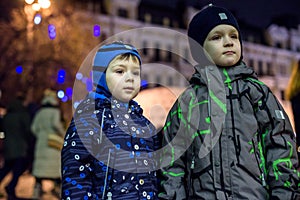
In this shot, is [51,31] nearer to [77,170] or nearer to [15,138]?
[15,138]

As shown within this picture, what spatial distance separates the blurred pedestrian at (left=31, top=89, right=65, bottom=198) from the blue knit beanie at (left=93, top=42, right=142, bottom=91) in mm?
4040

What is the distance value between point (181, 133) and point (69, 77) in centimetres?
1356

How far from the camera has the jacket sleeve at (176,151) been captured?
182 cm

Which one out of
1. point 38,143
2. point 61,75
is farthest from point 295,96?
point 61,75

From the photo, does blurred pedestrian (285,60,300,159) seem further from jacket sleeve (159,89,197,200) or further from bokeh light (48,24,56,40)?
bokeh light (48,24,56,40)

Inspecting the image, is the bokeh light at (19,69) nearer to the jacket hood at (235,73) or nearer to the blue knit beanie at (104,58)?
the blue knit beanie at (104,58)

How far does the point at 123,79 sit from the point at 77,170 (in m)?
0.50

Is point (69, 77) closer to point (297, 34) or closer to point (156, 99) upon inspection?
point (156, 99)

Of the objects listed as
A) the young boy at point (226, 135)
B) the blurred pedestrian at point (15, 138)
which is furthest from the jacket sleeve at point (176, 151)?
the blurred pedestrian at point (15, 138)

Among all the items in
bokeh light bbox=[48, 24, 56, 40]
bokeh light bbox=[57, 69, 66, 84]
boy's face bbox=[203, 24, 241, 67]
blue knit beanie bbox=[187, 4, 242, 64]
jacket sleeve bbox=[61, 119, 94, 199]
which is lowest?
jacket sleeve bbox=[61, 119, 94, 199]

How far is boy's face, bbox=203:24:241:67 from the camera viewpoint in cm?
195

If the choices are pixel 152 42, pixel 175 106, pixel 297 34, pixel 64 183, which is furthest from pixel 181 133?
pixel 297 34

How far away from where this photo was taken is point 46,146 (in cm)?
595

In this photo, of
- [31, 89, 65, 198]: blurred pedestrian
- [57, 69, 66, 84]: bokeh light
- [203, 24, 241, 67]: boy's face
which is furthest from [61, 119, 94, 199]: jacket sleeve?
[57, 69, 66, 84]: bokeh light
